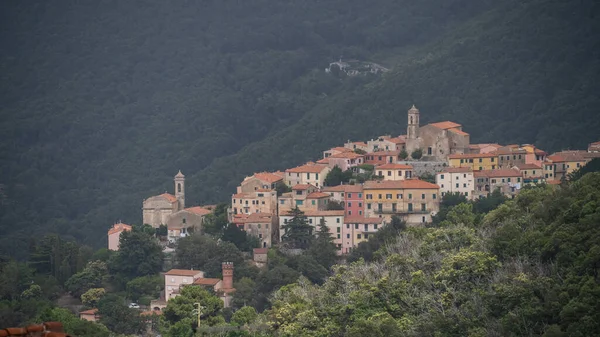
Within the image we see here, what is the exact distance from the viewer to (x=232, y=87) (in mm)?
131625

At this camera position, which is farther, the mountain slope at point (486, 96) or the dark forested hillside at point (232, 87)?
the dark forested hillside at point (232, 87)

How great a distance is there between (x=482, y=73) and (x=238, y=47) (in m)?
40.4

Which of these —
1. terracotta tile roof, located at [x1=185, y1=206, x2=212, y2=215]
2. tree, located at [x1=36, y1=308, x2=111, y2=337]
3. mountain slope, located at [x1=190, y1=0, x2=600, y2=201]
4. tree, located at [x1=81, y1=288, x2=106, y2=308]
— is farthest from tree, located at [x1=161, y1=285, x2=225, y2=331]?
mountain slope, located at [x1=190, y1=0, x2=600, y2=201]

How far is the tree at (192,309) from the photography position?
2090 inches

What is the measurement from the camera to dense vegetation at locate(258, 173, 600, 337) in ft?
130

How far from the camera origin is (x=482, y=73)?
108062 mm

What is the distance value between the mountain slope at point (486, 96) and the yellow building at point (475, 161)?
19.2 meters

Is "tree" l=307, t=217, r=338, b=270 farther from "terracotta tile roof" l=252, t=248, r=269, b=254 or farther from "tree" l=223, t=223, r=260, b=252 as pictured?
"tree" l=223, t=223, r=260, b=252

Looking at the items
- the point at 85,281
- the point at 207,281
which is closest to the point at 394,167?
the point at 207,281

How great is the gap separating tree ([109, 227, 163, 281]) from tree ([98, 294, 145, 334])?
5075 mm

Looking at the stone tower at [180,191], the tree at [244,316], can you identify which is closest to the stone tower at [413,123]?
the stone tower at [180,191]

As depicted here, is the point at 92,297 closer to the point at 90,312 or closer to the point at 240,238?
the point at 90,312

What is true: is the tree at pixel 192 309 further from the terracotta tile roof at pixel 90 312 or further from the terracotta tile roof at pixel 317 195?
the terracotta tile roof at pixel 317 195

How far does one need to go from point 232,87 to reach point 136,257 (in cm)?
6490
